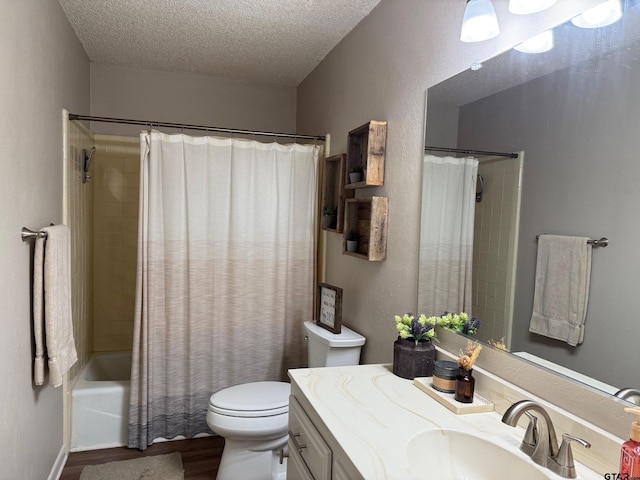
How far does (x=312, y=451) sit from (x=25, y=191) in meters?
1.47

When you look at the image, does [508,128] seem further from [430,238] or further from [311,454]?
[311,454]

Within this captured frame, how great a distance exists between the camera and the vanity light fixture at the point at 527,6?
4.14ft

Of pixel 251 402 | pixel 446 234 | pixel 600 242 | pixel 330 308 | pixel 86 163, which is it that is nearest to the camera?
pixel 600 242

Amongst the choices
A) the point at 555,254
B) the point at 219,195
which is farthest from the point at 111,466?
the point at 555,254

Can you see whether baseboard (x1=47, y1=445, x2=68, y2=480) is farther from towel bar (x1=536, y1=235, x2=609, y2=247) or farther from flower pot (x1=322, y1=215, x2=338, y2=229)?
towel bar (x1=536, y1=235, x2=609, y2=247)

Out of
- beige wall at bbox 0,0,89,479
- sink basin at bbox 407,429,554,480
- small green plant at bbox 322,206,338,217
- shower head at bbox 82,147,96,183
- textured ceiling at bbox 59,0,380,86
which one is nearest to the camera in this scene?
sink basin at bbox 407,429,554,480

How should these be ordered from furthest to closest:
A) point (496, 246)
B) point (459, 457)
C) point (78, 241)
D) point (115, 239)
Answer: point (115, 239) < point (78, 241) < point (496, 246) < point (459, 457)

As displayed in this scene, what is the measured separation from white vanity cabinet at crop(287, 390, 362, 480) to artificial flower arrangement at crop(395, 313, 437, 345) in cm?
45

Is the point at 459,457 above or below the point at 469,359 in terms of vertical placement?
below

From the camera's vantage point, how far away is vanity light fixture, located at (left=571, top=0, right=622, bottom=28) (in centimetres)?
109

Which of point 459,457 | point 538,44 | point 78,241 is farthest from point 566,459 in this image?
point 78,241

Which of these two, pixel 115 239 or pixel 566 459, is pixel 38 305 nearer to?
pixel 115 239

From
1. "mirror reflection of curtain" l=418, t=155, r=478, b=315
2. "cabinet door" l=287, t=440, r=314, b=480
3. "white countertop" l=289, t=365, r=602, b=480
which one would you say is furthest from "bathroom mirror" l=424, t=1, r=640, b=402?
"cabinet door" l=287, t=440, r=314, b=480

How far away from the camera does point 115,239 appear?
3439 mm
